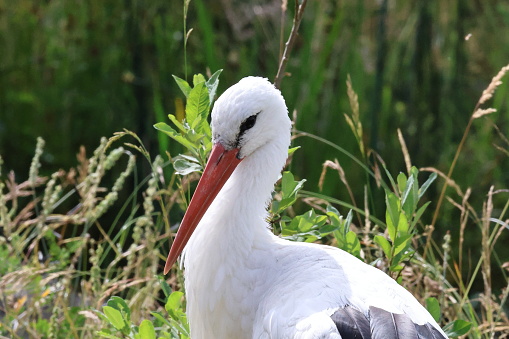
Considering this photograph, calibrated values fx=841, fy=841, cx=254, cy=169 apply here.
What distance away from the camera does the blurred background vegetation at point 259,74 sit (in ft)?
13.4

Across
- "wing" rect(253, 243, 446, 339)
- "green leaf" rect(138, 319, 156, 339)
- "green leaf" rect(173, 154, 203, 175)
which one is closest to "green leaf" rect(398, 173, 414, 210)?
"wing" rect(253, 243, 446, 339)

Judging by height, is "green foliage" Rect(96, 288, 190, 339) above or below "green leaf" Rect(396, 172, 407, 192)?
below

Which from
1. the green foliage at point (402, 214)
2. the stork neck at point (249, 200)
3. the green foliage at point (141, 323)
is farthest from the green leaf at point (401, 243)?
the green foliage at point (141, 323)

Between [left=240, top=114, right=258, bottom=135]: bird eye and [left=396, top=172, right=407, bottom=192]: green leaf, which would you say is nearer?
[left=240, top=114, right=258, bottom=135]: bird eye

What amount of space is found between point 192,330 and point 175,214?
1611mm

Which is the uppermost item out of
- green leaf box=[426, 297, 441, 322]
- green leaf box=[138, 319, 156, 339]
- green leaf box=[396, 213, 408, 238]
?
green leaf box=[396, 213, 408, 238]

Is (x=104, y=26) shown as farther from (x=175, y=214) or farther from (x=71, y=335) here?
(x=71, y=335)

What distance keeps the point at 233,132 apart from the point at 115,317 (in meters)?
0.57

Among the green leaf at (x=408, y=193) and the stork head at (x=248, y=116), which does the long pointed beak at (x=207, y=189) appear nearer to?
the stork head at (x=248, y=116)

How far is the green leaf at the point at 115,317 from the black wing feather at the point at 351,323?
594 mm

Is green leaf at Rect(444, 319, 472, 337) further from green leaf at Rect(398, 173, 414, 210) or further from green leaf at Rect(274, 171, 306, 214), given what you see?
green leaf at Rect(274, 171, 306, 214)

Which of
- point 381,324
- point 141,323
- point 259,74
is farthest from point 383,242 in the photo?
point 259,74

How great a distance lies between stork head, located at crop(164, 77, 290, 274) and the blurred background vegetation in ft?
5.39

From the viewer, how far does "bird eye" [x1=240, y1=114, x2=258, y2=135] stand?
2.16 metres
